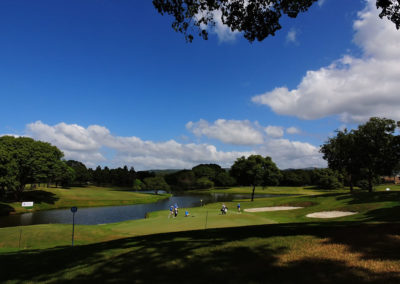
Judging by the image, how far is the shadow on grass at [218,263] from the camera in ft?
26.1

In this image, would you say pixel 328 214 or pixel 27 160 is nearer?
pixel 328 214

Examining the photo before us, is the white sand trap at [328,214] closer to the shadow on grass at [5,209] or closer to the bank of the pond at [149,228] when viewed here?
the bank of the pond at [149,228]

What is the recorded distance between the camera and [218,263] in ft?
30.7

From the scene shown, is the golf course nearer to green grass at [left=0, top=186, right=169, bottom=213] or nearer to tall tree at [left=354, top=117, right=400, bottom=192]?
tall tree at [left=354, top=117, right=400, bottom=192]

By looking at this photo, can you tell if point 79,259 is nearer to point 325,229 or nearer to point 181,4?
point 325,229

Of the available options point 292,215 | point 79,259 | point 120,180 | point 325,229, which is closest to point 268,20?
point 325,229

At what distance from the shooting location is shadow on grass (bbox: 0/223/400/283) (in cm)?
795

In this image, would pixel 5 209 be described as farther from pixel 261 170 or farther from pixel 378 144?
pixel 378 144

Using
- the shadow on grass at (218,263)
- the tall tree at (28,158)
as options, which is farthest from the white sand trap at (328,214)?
the tall tree at (28,158)

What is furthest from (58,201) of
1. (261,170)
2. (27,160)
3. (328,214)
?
(328,214)

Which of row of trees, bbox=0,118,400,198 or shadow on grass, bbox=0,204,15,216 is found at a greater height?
row of trees, bbox=0,118,400,198

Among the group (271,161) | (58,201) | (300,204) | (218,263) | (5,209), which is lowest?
(5,209)

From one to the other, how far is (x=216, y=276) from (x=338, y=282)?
3.68 meters

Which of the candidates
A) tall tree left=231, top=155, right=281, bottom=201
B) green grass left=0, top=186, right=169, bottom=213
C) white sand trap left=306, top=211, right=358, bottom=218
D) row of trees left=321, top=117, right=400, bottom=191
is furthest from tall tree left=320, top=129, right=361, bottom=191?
green grass left=0, top=186, right=169, bottom=213
